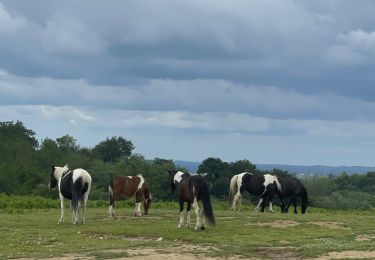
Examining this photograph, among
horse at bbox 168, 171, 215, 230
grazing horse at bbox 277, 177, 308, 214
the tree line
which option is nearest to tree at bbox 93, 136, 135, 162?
the tree line

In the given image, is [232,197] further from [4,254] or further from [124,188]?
[4,254]

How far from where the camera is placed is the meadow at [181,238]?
48.7 feet

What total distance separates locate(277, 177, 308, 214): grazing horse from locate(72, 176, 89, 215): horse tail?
11984mm

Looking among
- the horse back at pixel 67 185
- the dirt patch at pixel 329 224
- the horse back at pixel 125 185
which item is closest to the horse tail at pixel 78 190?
the horse back at pixel 67 185

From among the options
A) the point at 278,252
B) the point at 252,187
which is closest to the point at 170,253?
the point at 278,252

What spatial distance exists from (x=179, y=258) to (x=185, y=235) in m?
4.63

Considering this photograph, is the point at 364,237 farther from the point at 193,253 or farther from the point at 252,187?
the point at 252,187

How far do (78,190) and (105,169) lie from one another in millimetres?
43370

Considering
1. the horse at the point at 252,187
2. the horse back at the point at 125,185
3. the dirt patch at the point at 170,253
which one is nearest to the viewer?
the dirt patch at the point at 170,253

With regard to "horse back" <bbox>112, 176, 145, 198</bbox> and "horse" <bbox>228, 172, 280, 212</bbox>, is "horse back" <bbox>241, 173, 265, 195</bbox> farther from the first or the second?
"horse back" <bbox>112, 176, 145, 198</bbox>

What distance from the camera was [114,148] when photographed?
8856 centimetres

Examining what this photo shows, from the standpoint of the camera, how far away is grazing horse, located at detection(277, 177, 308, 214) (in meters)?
31.4

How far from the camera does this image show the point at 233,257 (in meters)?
14.4

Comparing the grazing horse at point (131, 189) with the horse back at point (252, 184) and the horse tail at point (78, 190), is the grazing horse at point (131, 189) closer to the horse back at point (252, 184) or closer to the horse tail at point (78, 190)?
the horse tail at point (78, 190)
